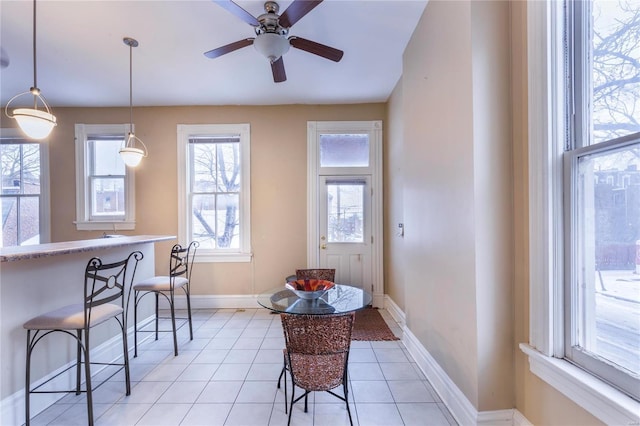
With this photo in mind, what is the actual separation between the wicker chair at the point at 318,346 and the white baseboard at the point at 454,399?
784mm

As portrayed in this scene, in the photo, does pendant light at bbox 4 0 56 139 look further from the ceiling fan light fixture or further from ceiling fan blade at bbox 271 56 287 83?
ceiling fan blade at bbox 271 56 287 83

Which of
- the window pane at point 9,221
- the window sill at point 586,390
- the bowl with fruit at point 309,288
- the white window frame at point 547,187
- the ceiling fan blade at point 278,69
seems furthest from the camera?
the window pane at point 9,221

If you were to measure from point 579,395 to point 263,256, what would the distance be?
335 centimetres

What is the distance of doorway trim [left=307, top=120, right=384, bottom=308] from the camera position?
3805 mm

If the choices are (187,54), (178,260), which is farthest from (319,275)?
(187,54)

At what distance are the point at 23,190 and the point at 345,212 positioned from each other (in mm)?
4613

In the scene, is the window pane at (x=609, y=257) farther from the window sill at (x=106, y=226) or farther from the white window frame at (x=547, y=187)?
the window sill at (x=106, y=226)

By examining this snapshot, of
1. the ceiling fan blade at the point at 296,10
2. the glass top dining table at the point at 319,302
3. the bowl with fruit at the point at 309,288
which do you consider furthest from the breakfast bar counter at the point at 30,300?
the ceiling fan blade at the point at 296,10

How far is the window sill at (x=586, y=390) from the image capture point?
3.22 feet

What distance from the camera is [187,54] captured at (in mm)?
2713

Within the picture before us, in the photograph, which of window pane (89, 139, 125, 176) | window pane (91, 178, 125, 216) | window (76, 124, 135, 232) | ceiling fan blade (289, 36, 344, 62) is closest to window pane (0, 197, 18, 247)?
window (76, 124, 135, 232)

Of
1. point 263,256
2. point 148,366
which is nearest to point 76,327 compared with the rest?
point 148,366

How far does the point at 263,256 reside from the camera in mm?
3869

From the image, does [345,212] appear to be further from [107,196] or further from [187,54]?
[107,196]
